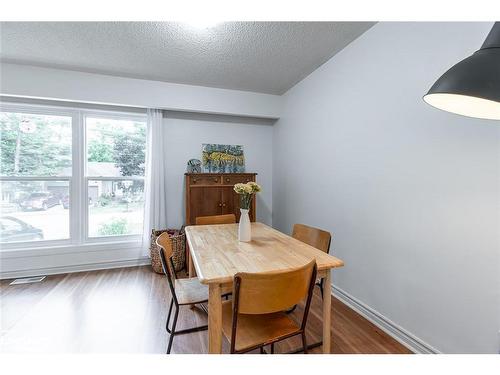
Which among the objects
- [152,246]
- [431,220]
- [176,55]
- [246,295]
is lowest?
[152,246]

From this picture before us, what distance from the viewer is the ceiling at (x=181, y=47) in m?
2.05

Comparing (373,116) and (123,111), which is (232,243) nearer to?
(373,116)

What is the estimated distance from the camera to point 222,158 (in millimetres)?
3812

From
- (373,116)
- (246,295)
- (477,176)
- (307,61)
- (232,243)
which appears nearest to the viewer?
(246,295)

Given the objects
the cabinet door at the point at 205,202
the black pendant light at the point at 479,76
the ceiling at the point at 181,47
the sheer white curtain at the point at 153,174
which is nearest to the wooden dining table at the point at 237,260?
the black pendant light at the point at 479,76

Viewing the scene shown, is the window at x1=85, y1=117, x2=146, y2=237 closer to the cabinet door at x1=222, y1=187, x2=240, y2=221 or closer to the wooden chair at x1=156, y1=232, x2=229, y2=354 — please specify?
the cabinet door at x1=222, y1=187, x2=240, y2=221

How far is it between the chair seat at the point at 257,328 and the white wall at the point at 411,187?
1.05 meters

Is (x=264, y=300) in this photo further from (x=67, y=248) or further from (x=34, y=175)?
(x=34, y=175)

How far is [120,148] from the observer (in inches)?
137
